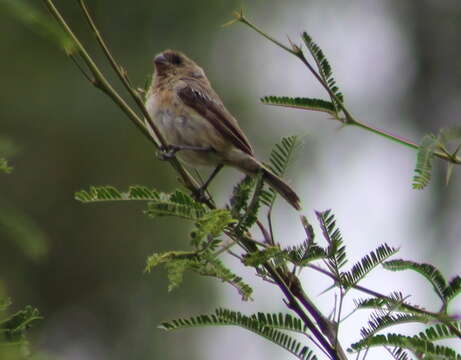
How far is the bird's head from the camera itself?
18.5 feet

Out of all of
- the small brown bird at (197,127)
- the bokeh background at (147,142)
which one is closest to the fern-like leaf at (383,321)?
the small brown bird at (197,127)

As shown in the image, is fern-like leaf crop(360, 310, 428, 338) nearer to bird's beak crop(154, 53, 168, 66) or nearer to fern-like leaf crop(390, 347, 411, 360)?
fern-like leaf crop(390, 347, 411, 360)

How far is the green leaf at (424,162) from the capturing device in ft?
8.06

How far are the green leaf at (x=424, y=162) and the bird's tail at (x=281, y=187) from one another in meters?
0.81

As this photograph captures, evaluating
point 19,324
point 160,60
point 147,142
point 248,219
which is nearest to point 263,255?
point 248,219

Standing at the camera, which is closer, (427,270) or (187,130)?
(427,270)

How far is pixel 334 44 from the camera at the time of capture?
13227 mm

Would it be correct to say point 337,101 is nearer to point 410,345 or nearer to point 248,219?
point 248,219

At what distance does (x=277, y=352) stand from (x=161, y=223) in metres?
3.94

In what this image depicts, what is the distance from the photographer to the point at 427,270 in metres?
2.48

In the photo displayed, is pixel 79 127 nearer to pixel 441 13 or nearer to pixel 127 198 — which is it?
pixel 441 13

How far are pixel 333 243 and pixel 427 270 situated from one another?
1.00 feet

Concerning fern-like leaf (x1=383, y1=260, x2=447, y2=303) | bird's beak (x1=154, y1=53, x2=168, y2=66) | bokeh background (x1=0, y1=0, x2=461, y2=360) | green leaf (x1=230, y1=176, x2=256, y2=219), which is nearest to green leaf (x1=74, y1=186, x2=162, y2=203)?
green leaf (x1=230, y1=176, x2=256, y2=219)

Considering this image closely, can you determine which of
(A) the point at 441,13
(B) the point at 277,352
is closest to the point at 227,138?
(B) the point at 277,352
